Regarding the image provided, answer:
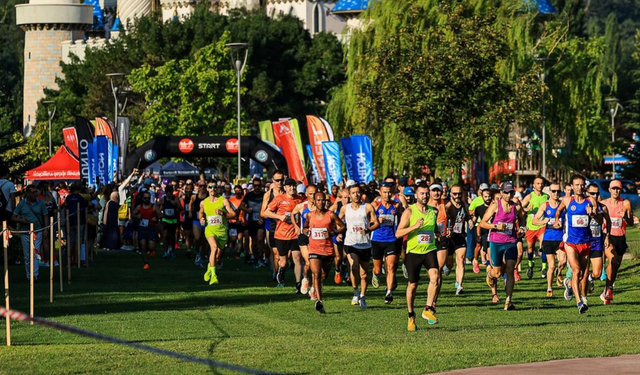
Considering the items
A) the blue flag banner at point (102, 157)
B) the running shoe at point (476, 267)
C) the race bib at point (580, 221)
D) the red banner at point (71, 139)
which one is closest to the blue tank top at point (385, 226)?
the race bib at point (580, 221)

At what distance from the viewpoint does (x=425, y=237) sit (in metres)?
17.3

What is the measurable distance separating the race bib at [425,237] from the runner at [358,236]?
2.77m

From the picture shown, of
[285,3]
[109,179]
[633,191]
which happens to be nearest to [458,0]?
[109,179]

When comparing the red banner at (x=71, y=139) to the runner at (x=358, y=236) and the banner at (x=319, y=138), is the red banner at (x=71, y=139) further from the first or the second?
the runner at (x=358, y=236)

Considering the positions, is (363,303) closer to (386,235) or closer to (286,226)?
(386,235)

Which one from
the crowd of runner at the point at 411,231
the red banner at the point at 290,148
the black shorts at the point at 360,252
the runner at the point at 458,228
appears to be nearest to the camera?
the crowd of runner at the point at 411,231

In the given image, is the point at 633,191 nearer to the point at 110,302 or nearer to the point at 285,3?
the point at 110,302

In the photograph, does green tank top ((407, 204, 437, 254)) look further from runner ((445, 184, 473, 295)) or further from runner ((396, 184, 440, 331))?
runner ((445, 184, 473, 295))

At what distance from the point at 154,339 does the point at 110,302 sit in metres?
5.25

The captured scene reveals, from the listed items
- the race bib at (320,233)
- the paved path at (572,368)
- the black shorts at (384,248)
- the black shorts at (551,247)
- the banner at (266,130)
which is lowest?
the paved path at (572,368)

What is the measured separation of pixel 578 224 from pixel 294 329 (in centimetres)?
472

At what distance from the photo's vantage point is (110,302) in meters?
20.9

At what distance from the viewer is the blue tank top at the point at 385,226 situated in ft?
69.6

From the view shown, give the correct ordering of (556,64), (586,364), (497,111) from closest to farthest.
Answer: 1. (586,364)
2. (497,111)
3. (556,64)
